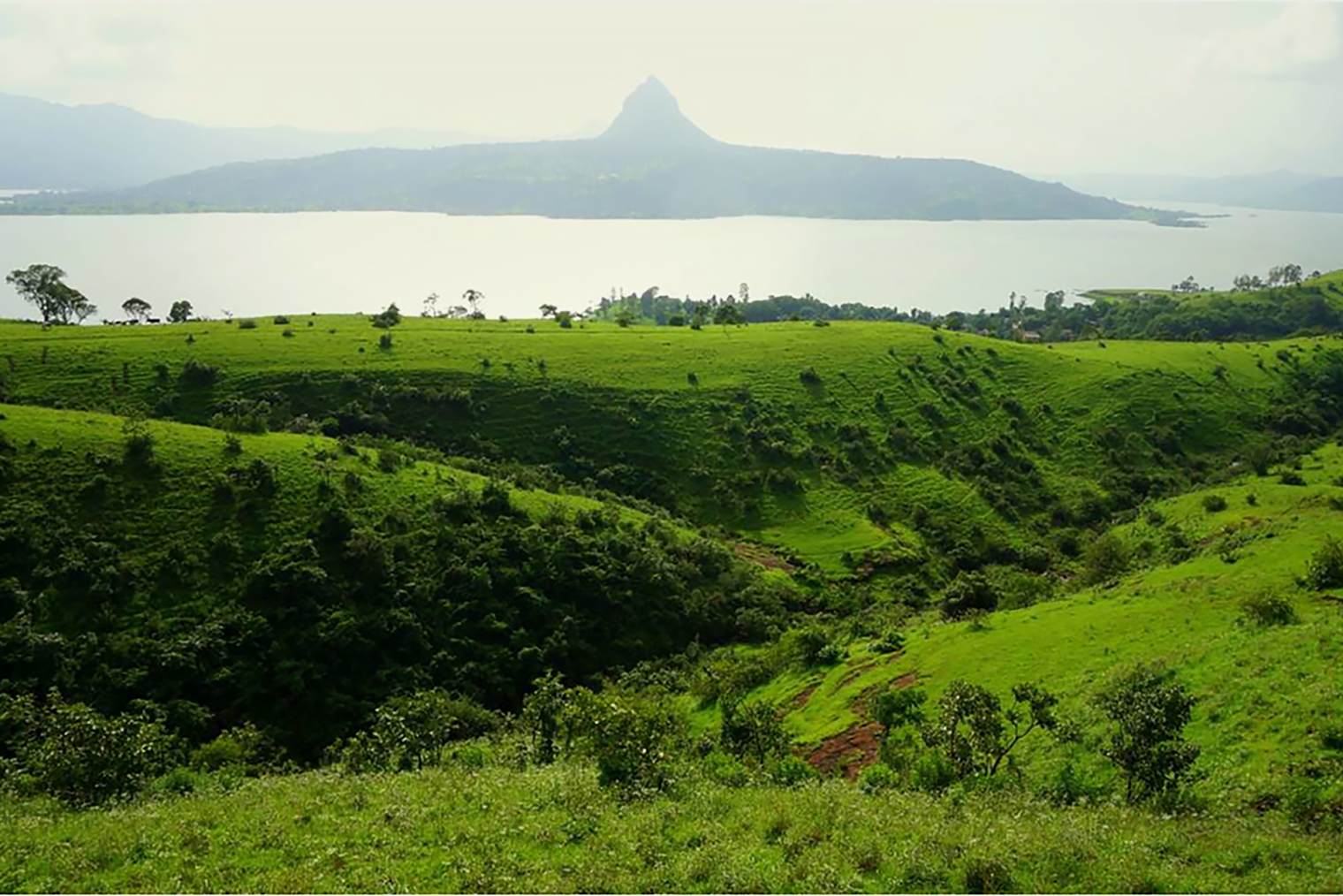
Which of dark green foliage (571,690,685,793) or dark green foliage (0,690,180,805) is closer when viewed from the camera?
dark green foliage (571,690,685,793)

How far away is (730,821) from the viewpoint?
896 inches

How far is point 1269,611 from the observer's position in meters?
38.3

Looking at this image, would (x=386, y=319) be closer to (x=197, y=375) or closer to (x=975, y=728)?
(x=197, y=375)

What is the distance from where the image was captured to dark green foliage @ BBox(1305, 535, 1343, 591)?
141ft

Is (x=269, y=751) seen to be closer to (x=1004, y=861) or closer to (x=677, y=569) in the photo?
(x=677, y=569)

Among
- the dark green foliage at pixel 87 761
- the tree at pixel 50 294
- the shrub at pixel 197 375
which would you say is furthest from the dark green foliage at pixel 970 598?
the tree at pixel 50 294

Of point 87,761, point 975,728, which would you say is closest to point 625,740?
point 975,728

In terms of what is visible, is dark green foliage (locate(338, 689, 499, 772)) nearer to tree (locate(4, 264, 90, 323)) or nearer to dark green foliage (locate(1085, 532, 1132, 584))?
dark green foliage (locate(1085, 532, 1132, 584))

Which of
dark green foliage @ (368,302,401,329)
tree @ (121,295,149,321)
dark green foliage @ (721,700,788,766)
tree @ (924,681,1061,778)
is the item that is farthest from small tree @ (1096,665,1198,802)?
tree @ (121,295,149,321)

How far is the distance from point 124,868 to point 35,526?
57.1 m

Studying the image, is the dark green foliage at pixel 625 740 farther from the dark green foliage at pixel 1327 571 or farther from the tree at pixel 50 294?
the tree at pixel 50 294

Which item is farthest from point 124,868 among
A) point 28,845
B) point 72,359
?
point 72,359

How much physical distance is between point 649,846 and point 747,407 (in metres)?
101

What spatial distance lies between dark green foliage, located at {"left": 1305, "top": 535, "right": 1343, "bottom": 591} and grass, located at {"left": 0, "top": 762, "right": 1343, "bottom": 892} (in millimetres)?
26682
